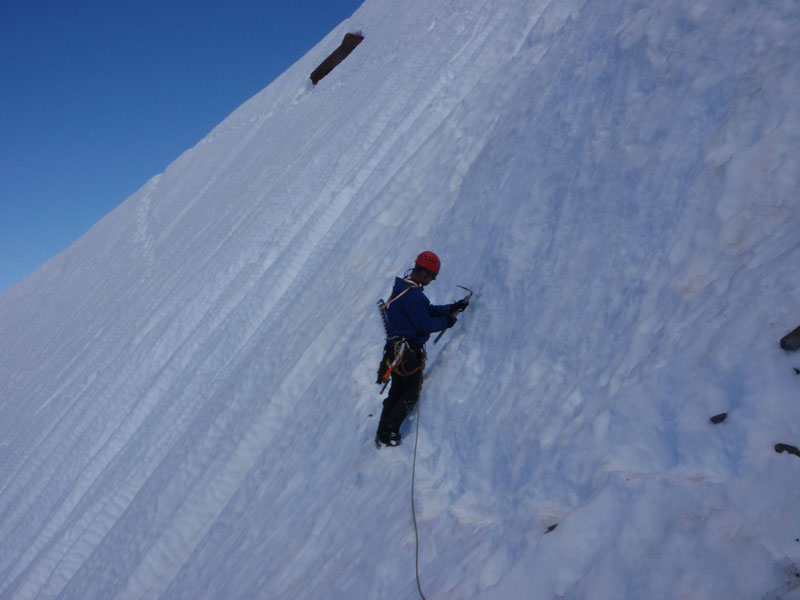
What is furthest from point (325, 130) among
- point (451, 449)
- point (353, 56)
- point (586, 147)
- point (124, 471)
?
point (451, 449)

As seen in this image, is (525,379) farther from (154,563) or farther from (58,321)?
(58,321)

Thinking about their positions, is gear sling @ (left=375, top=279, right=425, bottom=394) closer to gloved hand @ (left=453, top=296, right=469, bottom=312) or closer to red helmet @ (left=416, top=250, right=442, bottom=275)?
red helmet @ (left=416, top=250, right=442, bottom=275)

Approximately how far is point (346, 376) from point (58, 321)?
54.6 ft

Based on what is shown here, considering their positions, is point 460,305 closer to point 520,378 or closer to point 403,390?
point 403,390

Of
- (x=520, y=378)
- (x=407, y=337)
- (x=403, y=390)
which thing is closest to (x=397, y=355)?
(x=407, y=337)

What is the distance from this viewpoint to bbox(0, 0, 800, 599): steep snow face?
2.00 m

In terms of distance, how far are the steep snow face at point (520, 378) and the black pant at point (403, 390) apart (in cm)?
14

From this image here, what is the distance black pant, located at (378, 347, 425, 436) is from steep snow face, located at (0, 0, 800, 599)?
0.46 ft

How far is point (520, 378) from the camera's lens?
325 cm

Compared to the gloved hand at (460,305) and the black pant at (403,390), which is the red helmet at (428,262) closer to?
the gloved hand at (460,305)

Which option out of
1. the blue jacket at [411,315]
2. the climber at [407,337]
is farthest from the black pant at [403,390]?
the blue jacket at [411,315]

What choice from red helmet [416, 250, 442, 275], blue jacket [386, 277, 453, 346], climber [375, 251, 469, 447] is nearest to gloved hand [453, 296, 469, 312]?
climber [375, 251, 469, 447]

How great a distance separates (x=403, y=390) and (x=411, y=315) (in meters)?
0.57

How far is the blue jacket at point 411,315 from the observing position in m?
→ 3.69
